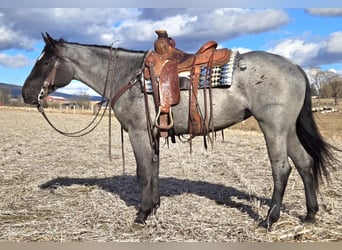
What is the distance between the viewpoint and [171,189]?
25.8 ft

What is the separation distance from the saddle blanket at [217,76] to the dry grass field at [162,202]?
1.96 metres

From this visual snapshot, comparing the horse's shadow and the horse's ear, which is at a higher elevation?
the horse's ear

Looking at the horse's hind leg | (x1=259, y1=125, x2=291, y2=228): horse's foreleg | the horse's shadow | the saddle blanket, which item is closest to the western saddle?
the saddle blanket

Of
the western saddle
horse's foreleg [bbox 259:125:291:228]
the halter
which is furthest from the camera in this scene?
the halter

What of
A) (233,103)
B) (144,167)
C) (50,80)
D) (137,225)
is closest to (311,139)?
(233,103)

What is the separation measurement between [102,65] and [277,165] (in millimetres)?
3148

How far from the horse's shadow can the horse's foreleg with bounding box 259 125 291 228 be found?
0.65 meters

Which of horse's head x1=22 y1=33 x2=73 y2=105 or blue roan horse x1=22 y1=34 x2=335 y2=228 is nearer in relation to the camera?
blue roan horse x1=22 y1=34 x2=335 y2=228

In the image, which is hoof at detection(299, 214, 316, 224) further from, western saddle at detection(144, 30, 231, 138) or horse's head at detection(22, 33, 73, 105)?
horse's head at detection(22, 33, 73, 105)

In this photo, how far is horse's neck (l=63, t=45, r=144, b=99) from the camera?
6191 millimetres

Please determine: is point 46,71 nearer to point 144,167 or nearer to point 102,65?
point 102,65

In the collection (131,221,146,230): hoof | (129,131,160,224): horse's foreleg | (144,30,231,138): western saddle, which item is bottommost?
(131,221,146,230): hoof

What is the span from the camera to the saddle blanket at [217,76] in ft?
17.6

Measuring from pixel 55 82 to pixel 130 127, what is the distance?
151 cm
